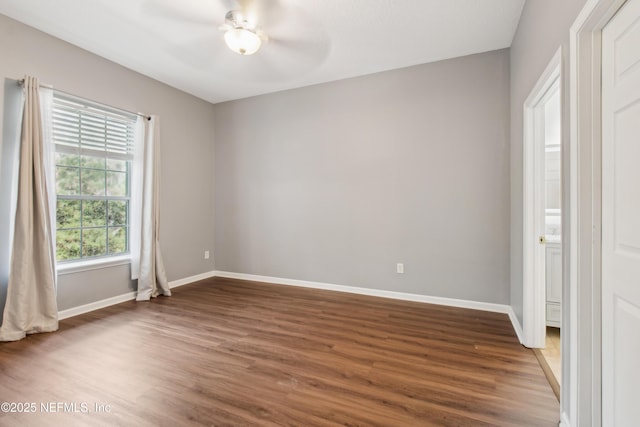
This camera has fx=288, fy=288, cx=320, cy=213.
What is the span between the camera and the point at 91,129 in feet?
10.9

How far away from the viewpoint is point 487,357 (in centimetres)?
224

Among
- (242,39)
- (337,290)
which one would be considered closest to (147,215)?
(242,39)

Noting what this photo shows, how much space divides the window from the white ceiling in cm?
71

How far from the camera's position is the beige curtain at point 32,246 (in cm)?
259

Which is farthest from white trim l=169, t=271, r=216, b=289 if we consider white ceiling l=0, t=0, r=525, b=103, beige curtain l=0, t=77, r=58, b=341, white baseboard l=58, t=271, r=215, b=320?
→ white ceiling l=0, t=0, r=525, b=103

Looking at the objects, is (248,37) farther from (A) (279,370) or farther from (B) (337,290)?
(B) (337,290)

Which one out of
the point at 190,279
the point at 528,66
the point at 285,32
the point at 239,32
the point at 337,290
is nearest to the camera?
the point at 528,66

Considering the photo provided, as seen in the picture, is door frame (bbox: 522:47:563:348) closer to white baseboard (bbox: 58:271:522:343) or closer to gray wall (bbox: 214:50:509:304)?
white baseboard (bbox: 58:271:522:343)

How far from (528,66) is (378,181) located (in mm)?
1851
